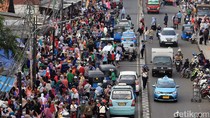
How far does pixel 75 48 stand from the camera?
53.1m

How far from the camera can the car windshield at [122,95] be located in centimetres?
3919

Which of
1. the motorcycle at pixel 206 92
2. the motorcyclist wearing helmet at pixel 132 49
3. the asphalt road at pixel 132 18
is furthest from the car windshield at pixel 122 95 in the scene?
the motorcyclist wearing helmet at pixel 132 49

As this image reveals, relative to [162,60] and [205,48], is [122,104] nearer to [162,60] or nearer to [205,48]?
[162,60]

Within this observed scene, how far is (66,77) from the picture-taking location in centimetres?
4384

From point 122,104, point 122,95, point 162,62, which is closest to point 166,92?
point 122,95

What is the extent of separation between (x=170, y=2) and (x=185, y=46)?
2878 cm

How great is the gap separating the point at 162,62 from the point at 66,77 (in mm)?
8933

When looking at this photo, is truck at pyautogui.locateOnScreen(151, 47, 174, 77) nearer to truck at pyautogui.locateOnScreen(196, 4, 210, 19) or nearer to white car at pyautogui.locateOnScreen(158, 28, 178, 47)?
white car at pyautogui.locateOnScreen(158, 28, 178, 47)

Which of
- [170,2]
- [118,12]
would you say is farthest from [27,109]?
[170,2]

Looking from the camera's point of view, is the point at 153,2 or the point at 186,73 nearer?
the point at 186,73

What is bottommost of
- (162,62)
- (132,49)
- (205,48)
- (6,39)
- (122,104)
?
(205,48)

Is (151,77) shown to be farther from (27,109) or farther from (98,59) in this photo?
(27,109)

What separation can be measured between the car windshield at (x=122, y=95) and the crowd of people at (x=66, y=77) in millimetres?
639

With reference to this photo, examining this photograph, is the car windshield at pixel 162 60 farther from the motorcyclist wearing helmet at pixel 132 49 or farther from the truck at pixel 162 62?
the motorcyclist wearing helmet at pixel 132 49
